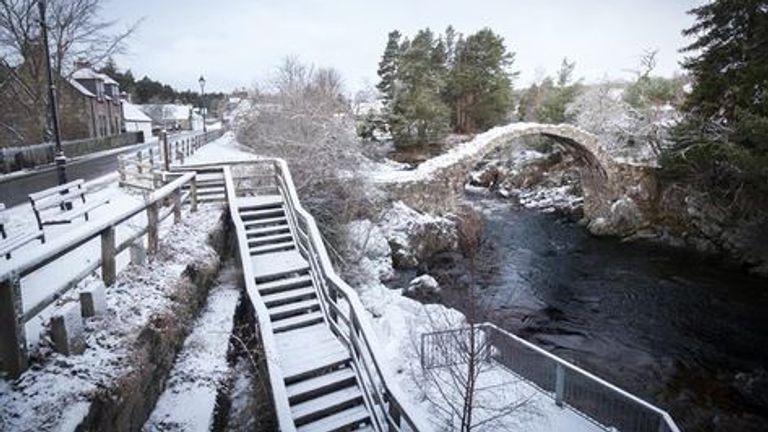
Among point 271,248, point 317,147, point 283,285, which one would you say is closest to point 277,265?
point 283,285

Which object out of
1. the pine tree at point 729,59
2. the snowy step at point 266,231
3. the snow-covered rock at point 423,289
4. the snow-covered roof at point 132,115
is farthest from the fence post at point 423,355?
the snow-covered roof at point 132,115

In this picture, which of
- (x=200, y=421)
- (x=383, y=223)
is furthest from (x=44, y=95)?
(x=200, y=421)

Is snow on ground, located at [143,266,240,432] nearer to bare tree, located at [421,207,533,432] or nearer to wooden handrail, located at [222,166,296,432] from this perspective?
wooden handrail, located at [222,166,296,432]

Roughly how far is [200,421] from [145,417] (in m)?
0.53

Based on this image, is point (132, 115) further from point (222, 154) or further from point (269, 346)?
point (269, 346)

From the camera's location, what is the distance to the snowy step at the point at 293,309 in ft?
24.6

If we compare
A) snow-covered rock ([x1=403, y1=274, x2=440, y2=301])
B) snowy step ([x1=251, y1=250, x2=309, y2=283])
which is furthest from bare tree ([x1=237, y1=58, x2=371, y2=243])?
snowy step ([x1=251, y1=250, x2=309, y2=283])

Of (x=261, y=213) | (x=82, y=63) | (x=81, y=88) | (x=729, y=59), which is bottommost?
(x=261, y=213)

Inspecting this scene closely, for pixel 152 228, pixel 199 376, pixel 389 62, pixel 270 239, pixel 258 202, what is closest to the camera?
pixel 199 376

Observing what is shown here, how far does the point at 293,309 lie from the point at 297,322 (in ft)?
0.98

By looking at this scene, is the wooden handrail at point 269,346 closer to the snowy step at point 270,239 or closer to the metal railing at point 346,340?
the metal railing at point 346,340

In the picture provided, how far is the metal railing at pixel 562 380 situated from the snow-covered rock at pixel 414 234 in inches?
267

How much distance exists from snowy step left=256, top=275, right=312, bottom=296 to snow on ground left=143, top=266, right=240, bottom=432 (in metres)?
0.61

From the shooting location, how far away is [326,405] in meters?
5.95
